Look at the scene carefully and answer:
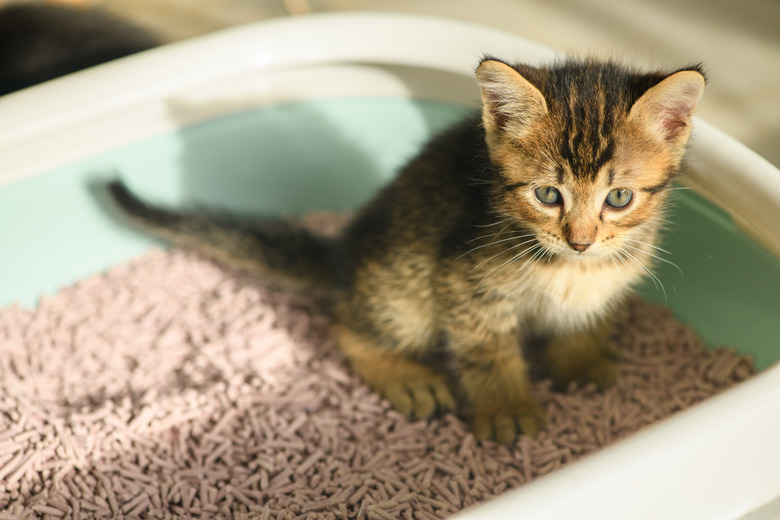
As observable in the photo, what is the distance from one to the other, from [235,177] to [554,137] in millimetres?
1182

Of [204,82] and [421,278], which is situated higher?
[204,82]

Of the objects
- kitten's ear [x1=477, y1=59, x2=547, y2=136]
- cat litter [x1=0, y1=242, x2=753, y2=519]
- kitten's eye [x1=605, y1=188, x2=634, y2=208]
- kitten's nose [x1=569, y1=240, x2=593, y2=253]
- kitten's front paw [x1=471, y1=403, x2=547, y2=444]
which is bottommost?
cat litter [x1=0, y1=242, x2=753, y2=519]

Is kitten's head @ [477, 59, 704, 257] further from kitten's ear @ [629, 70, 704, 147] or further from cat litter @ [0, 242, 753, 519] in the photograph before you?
cat litter @ [0, 242, 753, 519]

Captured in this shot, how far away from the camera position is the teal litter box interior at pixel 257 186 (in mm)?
1636

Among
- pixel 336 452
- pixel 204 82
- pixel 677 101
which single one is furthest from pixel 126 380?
pixel 677 101

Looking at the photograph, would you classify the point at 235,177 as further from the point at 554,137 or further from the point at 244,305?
the point at 554,137

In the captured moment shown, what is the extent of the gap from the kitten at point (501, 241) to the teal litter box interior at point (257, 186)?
0.19 m

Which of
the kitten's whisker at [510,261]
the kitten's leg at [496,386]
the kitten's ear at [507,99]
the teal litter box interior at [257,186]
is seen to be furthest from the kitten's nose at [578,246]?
the teal litter box interior at [257,186]

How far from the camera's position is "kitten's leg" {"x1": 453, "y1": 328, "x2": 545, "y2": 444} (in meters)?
1.48

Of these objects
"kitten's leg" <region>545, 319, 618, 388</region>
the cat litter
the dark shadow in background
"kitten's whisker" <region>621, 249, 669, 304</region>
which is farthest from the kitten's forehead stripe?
the dark shadow in background

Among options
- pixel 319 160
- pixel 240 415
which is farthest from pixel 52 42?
pixel 240 415

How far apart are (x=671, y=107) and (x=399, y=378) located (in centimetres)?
92

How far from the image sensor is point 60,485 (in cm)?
145

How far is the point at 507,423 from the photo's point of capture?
1535mm
